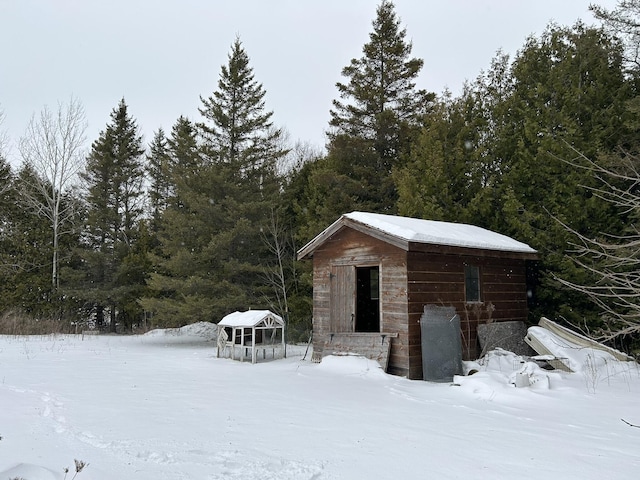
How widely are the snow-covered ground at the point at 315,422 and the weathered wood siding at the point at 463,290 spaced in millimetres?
→ 970

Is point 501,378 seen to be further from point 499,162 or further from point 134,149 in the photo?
point 134,149

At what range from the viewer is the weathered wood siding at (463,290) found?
10.3m

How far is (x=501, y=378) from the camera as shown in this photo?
28.6 feet

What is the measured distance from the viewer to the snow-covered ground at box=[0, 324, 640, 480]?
4.23 meters

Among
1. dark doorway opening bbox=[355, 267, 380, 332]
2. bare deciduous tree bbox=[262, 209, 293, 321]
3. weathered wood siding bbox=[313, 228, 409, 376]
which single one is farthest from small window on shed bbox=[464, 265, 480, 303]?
bare deciduous tree bbox=[262, 209, 293, 321]

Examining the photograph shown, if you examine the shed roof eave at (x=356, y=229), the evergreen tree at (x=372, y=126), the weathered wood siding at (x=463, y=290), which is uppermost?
the evergreen tree at (x=372, y=126)

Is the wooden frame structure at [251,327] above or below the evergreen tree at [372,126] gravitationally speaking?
below

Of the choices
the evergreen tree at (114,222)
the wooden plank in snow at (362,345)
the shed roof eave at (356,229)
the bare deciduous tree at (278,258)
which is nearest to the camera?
the shed roof eave at (356,229)

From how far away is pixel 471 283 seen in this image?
11.7 meters

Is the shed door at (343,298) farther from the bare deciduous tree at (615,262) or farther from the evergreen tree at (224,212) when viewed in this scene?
the evergreen tree at (224,212)

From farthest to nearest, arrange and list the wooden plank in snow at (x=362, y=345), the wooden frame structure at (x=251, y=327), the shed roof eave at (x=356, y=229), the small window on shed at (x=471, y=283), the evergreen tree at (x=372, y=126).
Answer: the evergreen tree at (x=372, y=126)
the wooden frame structure at (x=251, y=327)
the small window on shed at (x=471, y=283)
the wooden plank in snow at (x=362, y=345)
the shed roof eave at (x=356, y=229)

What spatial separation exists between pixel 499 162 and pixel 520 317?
527 cm

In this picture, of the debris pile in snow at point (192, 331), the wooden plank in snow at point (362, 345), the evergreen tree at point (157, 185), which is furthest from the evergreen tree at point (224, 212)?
the evergreen tree at point (157, 185)

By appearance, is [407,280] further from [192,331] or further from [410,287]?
[192,331]
